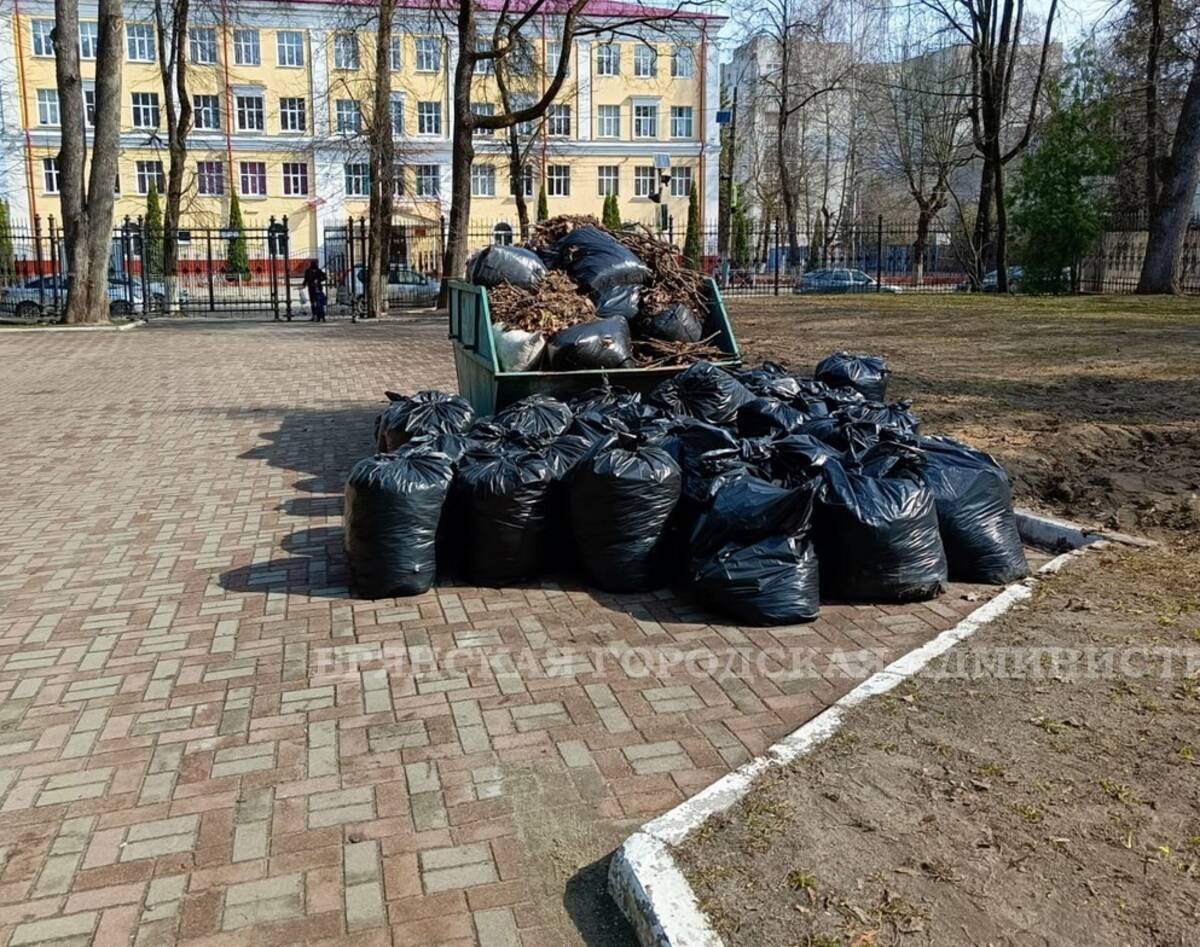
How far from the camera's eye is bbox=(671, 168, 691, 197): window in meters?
56.7

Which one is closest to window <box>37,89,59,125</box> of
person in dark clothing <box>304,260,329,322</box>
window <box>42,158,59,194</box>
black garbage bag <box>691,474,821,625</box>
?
window <box>42,158,59,194</box>

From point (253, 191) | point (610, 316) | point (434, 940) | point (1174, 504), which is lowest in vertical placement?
point (434, 940)

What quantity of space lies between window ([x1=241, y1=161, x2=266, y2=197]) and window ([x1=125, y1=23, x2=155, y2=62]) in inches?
294

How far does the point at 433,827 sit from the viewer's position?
3.13m

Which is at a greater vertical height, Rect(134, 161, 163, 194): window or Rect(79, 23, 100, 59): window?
Rect(79, 23, 100, 59): window

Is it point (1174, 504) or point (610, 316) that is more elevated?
point (610, 316)

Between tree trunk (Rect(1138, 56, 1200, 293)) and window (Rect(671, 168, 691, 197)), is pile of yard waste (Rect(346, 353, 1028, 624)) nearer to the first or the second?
tree trunk (Rect(1138, 56, 1200, 293))

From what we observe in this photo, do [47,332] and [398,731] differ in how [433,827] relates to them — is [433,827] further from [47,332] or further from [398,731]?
[47,332]

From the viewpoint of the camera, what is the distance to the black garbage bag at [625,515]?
5027 millimetres

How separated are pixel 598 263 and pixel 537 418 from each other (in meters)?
2.56

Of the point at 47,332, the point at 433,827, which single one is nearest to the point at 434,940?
the point at 433,827

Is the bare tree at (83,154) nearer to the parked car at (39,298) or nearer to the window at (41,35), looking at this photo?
the parked car at (39,298)

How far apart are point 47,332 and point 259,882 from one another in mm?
21645

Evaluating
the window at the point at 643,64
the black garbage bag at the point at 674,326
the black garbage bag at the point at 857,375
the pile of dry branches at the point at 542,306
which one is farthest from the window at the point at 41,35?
the black garbage bag at the point at 857,375
